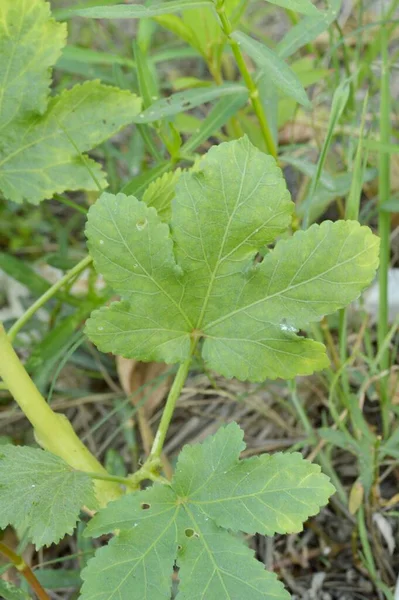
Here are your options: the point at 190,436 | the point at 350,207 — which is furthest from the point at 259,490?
the point at 190,436

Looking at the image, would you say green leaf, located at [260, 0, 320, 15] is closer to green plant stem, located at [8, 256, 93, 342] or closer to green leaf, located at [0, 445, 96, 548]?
green plant stem, located at [8, 256, 93, 342]

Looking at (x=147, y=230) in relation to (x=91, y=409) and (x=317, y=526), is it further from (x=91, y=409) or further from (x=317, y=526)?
(x=91, y=409)

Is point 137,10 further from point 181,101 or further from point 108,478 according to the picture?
point 108,478

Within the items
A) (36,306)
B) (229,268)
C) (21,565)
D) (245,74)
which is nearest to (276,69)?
(245,74)

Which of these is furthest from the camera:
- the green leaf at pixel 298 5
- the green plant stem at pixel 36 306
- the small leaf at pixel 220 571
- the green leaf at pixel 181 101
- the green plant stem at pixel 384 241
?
the green plant stem at pixel 384 241

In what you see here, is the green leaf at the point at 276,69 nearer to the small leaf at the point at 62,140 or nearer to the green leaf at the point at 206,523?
the small leaf at the point at 62,140

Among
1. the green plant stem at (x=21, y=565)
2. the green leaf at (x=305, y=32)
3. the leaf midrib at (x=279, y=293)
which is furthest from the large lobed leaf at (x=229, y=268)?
the green leaf at (x=305, y=32)
